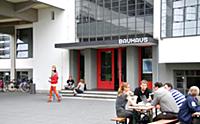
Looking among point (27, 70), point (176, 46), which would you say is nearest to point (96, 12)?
point (176, 46)

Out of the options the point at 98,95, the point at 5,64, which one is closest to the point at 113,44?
the point at 98,95

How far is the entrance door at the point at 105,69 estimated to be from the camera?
1831 centimetres

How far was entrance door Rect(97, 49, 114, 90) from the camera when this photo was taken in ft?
60.1

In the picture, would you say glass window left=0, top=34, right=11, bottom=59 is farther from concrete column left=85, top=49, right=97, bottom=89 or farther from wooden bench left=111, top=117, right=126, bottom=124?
wooden bench left=111, top=117, right=126, bottom=124

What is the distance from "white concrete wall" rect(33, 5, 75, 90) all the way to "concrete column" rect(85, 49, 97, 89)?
140 cm

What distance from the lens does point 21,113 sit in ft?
37.0

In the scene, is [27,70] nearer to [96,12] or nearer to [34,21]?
[34,21]

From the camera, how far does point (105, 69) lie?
1866 cm

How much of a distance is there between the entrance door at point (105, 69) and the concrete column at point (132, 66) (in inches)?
55.0

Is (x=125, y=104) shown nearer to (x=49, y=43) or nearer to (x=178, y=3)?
(x=178, y=3)

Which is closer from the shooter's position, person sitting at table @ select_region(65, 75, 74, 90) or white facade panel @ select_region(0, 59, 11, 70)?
person sitting at table @ select_region(65, 75, 74, 90)

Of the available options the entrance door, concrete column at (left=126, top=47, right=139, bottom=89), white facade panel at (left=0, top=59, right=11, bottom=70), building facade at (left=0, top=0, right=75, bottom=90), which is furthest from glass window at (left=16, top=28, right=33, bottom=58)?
concrete column at (left=126, top=47, right=139, bottom=89)

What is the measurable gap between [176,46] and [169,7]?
2.13 metres

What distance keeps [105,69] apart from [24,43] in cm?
772
